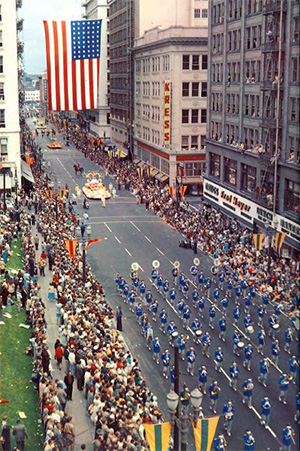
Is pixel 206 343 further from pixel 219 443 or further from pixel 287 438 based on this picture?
pixel 219 443

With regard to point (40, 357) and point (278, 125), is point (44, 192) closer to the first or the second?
point (278, 125)

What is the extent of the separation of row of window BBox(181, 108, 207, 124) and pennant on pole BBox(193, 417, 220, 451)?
205 feet

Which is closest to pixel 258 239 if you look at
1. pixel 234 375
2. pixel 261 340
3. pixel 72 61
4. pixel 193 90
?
pixel 261 340

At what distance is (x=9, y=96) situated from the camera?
74.4m

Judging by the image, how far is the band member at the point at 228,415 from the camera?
23078 millimetres

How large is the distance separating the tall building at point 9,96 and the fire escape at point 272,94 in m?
32.6

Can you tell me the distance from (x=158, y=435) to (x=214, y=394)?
7076 mm

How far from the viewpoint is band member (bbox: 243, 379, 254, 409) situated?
25047 millimetres

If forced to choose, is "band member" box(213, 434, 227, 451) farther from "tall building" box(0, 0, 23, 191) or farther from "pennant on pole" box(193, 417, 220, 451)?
"tall building" box(0, 0, 23, 191)

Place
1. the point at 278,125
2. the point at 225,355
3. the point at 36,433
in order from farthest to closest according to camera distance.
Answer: the point at 278,125 → the point at 225,355 → the point at 36,433

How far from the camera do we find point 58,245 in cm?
4503

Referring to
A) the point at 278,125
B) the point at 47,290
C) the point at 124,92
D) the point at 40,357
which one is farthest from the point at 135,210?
the point at 124,92

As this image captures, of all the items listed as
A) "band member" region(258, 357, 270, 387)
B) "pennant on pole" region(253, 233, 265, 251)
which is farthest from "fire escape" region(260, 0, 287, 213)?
"band member" region(258, 357, 270, 387)

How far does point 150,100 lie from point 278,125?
154ft
